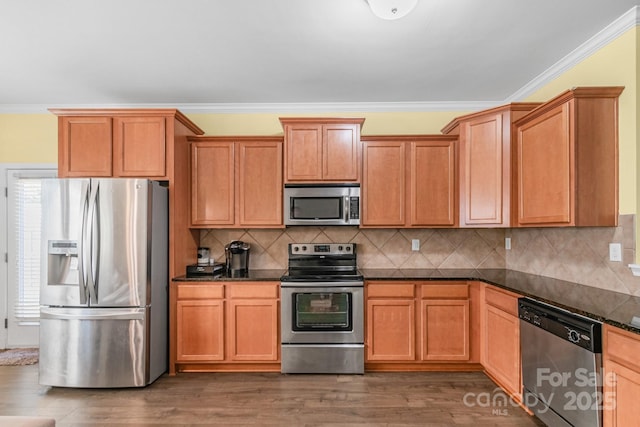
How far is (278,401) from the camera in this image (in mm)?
2744

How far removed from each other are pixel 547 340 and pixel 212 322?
265 cm

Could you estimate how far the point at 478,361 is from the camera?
321 centimetres

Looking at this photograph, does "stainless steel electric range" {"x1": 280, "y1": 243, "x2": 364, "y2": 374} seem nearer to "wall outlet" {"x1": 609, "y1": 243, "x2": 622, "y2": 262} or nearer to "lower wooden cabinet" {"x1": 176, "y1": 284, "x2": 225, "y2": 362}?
"lower wooden cabinet" {"x1": 176, "y1": 284, "x2": 225, "y2": 362}

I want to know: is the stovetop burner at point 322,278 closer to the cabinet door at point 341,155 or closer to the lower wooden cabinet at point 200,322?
the lower wooden cabinet at point 200,322

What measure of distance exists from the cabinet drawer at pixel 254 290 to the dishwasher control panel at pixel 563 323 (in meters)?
2.01

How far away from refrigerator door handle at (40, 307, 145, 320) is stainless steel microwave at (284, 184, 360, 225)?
1.54 metres

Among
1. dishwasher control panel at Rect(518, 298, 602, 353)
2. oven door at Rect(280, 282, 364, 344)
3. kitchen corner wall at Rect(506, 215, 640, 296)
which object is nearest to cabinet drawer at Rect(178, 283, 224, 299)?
oven door at Rect(280, 282, 364, 344)

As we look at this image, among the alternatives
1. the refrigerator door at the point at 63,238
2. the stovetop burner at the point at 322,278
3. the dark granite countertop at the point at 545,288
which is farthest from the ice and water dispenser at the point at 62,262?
the stovetop burner at the point at 322,278

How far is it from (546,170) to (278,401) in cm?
270

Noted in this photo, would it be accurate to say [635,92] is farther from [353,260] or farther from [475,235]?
[353,260]

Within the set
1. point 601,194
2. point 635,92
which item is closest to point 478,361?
point 601,194

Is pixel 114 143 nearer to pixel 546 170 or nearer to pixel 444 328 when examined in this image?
pixel 444 328

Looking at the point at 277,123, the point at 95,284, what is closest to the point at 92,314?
the point at 95,284

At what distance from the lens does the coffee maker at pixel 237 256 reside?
3633 mm
